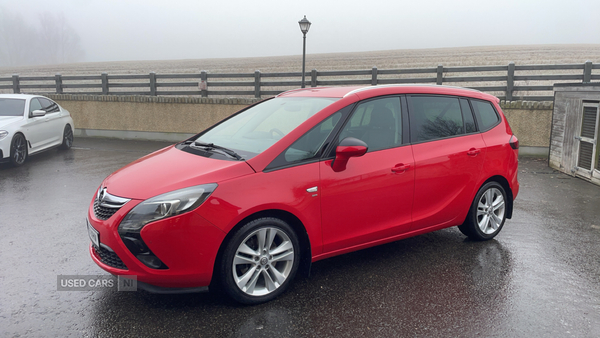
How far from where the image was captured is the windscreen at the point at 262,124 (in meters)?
3.72

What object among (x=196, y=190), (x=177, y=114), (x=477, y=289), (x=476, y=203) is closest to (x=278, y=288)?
(x=196, y=190)

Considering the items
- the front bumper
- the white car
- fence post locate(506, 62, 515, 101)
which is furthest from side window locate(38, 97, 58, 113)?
fence post locate(506, 62, 515, 101)

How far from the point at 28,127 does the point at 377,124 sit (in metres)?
8.71

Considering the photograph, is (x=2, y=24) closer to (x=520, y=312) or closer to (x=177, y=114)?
(x=177, y=114)

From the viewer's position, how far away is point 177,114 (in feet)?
45.3

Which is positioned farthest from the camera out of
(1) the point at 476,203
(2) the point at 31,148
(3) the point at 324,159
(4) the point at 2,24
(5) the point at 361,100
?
(4) the point at 2,24

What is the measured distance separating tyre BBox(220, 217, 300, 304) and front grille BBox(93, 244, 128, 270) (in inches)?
27.4

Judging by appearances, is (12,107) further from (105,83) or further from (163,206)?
(163,206)

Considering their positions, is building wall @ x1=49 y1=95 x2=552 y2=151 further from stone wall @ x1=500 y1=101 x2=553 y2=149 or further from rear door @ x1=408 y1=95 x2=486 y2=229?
rear door @ x1=408 y1=95 x2=486 y2=229

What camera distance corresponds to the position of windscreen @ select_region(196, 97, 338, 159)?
3720 mm

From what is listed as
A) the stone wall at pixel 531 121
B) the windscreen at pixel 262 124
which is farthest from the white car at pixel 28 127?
the stone wall at pixel 531 121

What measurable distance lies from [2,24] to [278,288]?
149464mm

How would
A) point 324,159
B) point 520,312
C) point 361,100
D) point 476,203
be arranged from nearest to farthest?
point 520,312 → point 324,159 → point 361,100 → point 476,203

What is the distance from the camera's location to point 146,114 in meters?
14.1
